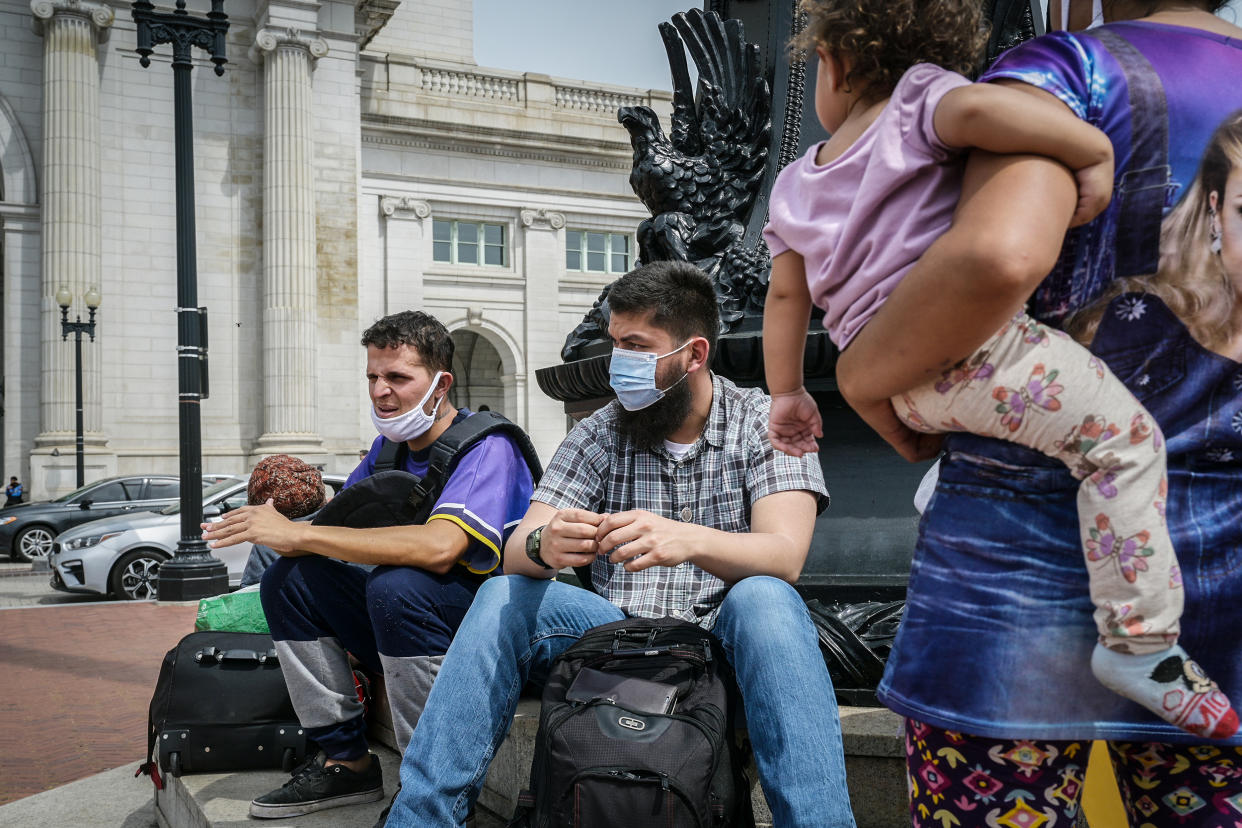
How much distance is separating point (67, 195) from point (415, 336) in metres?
23.8

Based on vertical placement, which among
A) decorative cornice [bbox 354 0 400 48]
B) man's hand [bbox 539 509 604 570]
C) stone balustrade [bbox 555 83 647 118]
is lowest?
man's hand [bbox 539 509 604 570]

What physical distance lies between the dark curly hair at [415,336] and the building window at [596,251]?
97.9ft

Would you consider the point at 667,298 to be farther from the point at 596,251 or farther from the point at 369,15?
the point at 596,251

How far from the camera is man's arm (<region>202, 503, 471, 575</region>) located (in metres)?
3.04

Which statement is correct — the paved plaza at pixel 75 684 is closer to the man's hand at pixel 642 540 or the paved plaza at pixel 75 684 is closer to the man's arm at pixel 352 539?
A: the man's arm at pixel 352 539

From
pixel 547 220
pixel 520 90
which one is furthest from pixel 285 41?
pixel 547 220

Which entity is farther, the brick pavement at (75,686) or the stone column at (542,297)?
the stone column at (542,297)

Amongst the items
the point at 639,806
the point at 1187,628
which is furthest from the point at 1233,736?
the point at 639,806

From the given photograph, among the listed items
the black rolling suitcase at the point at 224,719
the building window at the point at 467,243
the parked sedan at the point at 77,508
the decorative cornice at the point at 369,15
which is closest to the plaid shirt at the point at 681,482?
the black rolling suitcase at the point at 224,719

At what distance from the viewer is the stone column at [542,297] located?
106 ft

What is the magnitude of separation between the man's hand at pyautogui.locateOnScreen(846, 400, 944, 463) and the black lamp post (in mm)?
11222

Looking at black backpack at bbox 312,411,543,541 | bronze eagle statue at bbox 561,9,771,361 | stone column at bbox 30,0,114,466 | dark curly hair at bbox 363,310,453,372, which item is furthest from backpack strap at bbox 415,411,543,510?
stone column at bbox 30,0,114,466

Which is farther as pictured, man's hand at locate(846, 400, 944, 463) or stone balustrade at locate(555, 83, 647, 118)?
stone balustrade at locate(555, 83, 647, 118)

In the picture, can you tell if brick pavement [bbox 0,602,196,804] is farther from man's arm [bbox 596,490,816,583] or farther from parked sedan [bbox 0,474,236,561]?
parked sedan [bbox 0,474,236,561]
